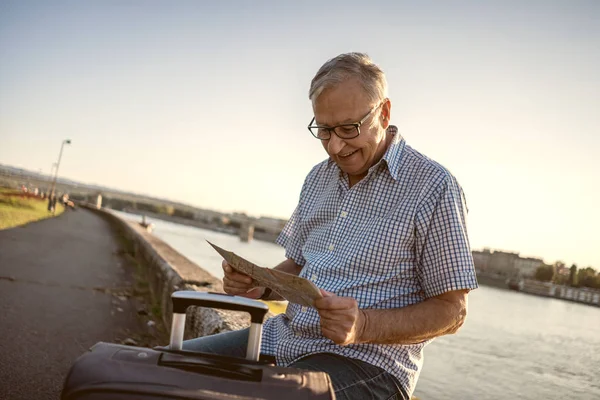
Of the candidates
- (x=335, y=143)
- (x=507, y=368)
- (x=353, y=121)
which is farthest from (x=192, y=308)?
(x=507, y=368)

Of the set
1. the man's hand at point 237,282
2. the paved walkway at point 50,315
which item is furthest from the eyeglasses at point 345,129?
the paved walkway at point 50,315

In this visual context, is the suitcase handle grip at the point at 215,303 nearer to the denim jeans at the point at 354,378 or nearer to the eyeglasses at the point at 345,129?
the denim jeans at the point at 354,378

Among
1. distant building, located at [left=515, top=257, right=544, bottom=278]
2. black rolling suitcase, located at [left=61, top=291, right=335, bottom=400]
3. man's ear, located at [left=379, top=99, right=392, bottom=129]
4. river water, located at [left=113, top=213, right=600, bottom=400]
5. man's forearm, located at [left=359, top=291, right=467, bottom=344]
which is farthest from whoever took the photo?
distant building, located at [left=515, top=257, right=544, bottom=278]

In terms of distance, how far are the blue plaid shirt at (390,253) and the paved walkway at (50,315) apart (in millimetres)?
1742

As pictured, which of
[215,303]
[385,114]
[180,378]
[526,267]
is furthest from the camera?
[526,267]

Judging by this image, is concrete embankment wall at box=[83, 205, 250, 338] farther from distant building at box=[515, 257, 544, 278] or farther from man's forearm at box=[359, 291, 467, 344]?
distant building at box=[515, 257, 544, 278]

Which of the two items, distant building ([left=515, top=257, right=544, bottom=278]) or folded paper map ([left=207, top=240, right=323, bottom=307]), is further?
distant building ([left=515, top=257, right=544, bottom=278])

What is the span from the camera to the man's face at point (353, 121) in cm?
173

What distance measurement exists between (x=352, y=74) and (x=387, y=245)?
62 centimetres

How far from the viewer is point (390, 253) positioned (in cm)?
161

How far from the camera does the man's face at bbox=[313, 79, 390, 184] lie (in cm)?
173

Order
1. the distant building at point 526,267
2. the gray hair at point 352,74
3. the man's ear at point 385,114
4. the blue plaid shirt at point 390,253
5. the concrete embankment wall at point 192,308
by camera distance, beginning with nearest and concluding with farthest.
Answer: the blue plaid shirt at point 390,253
the gray hair at point 352,74
the man's ear at point 385,114
the concrete embankment wall at point 192,308
the distant building at point 526,267

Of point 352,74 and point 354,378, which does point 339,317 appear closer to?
point 354,378

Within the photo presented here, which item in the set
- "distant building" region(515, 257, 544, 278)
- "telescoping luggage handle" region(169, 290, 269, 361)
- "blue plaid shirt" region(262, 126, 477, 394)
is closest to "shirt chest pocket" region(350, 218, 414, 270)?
"blue plaid shirt" region(262, 126, 477, 394)
